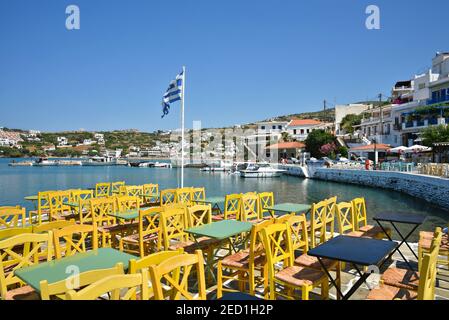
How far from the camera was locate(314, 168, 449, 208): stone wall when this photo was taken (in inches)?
721

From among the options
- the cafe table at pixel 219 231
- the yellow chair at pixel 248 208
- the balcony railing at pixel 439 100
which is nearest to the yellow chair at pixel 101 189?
the yellow chair at pixel 248 208

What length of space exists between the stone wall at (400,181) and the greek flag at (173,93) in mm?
14757

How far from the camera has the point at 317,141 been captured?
52.5 metres

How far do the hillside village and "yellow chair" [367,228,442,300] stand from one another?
87.3 feet

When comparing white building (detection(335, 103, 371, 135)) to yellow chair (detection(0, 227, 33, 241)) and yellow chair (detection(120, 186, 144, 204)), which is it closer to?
yellow chair (detection(120, 186, 144, 204))

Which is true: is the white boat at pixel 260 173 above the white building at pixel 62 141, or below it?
below

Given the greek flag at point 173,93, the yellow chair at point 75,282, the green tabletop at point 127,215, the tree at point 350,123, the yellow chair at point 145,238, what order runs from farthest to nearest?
1. the tree at point 350,123
2. the greek flag at point 173,93
3. the green tabletop at point 127,215
4. the yellow chair at point 145,238
5. the yellow chair at point 75,282

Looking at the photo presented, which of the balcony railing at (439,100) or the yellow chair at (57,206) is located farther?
the balcony railing at (439,100)

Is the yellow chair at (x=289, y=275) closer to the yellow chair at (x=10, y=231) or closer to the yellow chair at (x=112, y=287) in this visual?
the yellow chair at (x=112, y=287)

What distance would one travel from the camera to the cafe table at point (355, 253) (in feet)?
11.2

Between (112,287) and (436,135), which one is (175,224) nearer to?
(112,287)

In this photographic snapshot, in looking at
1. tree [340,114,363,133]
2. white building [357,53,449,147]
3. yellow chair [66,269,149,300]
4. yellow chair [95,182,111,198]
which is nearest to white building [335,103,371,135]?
tree [340,114,363,133]
